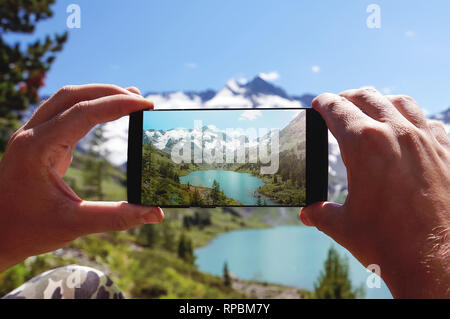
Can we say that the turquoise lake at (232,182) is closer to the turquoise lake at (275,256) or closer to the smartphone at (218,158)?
the smartphone at (218,158)

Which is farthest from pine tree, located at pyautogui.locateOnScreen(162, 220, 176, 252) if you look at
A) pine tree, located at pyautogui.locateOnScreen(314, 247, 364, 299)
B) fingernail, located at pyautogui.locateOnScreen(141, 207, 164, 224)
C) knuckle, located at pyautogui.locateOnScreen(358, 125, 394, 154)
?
knuckle, located at pyautogui.locateOnScreen(358, 125, 394, 154)

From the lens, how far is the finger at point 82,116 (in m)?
1.47

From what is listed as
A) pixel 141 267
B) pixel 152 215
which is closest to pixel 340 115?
pixel 152 215

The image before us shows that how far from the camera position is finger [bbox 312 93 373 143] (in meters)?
1.31

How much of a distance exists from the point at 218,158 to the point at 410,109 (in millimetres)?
927

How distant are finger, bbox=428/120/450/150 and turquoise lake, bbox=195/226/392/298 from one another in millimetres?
8173

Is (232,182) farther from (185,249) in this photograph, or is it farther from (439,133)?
(185,249)

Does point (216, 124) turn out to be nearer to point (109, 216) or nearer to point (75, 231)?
point (109, 216)

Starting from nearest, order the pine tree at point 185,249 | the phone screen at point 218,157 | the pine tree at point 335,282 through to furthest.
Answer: the phone screen at point 218,157 → the pine tree at point 335,282 → the pine tree at point 185,249

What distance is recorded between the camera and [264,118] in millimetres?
1584

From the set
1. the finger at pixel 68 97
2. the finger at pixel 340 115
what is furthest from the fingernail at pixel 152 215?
the finger at pixel 340 115

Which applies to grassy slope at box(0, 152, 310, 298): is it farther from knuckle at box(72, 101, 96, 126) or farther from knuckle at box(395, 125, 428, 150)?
knuckle at box(395, 125, 428, 150)

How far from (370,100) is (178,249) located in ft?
43.4
